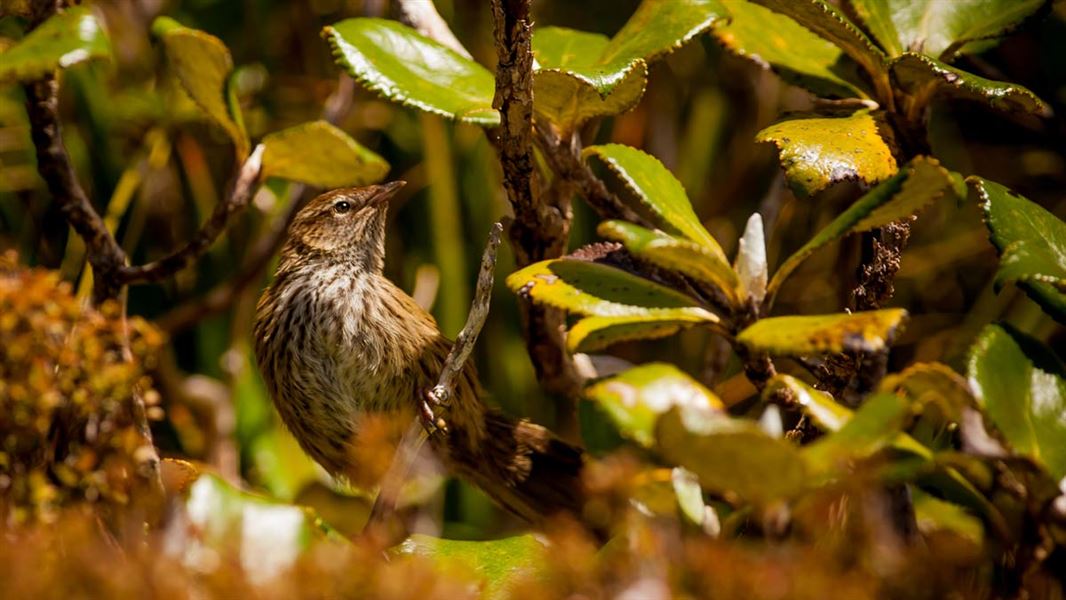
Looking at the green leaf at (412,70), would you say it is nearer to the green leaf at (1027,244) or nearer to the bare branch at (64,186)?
the bare branch at (64,186)

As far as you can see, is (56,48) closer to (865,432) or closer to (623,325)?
(623,325)

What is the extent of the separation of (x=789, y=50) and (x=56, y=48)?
95cm

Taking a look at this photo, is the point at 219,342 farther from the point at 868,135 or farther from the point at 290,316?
the point at 868,135

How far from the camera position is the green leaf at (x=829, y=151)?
4.97ft

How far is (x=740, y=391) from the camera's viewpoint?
2648 mm

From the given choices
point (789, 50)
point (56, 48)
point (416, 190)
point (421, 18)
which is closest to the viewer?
point (56, 48)

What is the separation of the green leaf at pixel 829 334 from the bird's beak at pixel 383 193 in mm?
1586

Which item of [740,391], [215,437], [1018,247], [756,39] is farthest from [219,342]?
[1018,247]

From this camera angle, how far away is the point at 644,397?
1163 millimetres

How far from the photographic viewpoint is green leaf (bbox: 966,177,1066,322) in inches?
51.8

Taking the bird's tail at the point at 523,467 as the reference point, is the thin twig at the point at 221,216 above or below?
above

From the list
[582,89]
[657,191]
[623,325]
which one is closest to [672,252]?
[623,325]

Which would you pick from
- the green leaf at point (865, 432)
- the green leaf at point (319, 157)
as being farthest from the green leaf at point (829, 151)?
the green leaf at point (319, 157)

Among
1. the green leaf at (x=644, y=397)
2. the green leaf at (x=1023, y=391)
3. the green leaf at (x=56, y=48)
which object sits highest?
the green leaf at (x=56, y=48)
